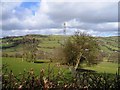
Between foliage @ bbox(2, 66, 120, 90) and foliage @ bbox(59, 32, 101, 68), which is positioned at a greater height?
foliage @ bbox(2, 66, 120, 90)

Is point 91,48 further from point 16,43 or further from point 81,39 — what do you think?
point 16,43

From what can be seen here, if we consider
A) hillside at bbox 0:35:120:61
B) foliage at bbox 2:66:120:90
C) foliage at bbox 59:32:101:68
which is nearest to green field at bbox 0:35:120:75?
hillside at bbox 0:35:120:61

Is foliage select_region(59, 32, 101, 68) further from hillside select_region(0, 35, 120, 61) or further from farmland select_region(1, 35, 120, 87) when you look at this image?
hillside select_region(0, 35, 120, 61)

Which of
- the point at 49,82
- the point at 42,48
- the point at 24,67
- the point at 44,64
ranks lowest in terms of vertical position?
the point at 42,48

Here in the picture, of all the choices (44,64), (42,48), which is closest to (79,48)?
(44,64)

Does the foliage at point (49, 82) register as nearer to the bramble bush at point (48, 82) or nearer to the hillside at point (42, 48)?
the bramble bush at point (48, 82)

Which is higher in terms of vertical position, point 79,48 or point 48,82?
point 48,82

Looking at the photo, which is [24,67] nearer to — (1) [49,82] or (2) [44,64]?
(2) [44,64]

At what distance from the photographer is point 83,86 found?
450 centimetres

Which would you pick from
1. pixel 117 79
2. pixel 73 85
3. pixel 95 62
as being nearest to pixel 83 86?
pixel 73 85

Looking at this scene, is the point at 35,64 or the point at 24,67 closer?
the point at 24,67

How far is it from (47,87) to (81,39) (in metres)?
40.6

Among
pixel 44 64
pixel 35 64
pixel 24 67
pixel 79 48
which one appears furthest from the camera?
pixel 79 48

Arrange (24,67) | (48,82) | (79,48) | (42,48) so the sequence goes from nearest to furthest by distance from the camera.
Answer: (48,82) → (24,67) → (79,48) → (42,48)
